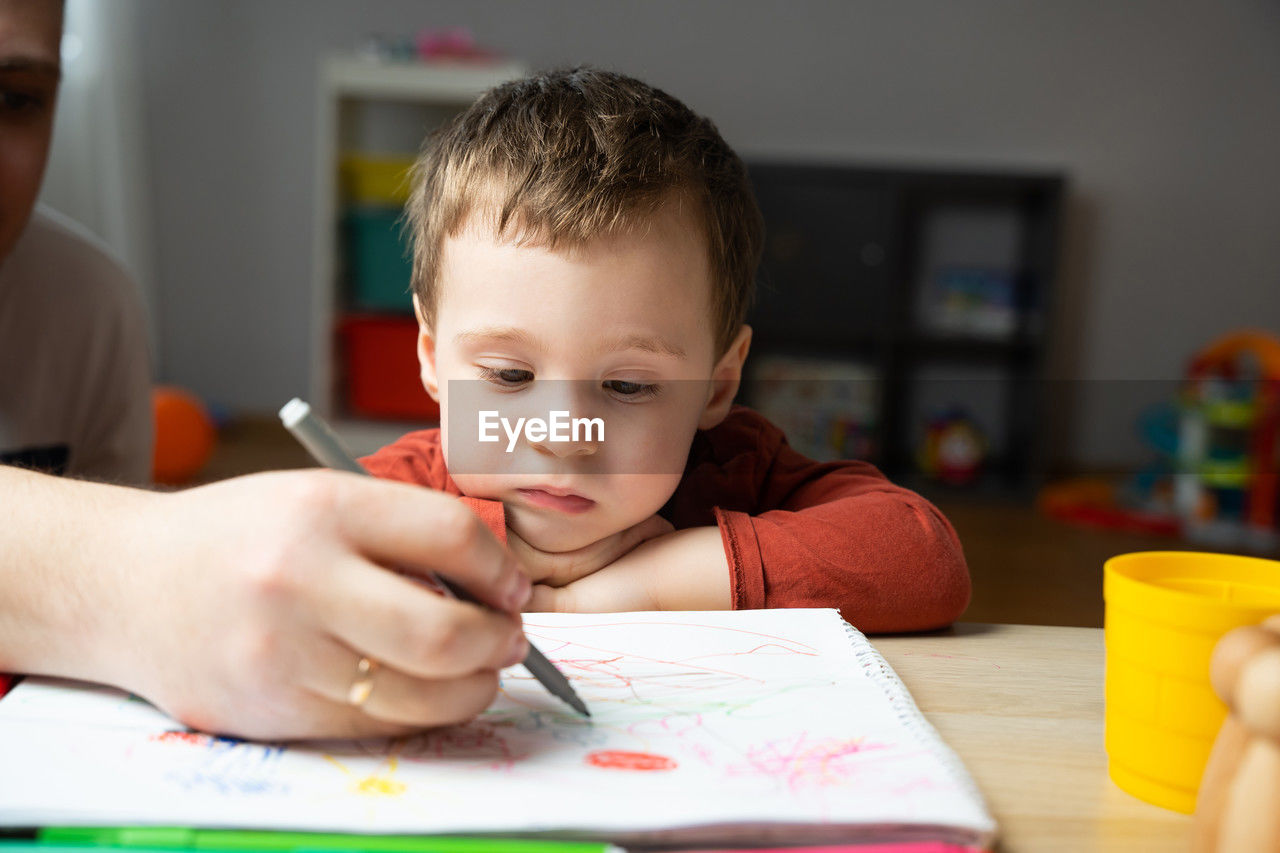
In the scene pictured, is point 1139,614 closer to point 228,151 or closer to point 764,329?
point 764,329

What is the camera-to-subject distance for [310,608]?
336 mm

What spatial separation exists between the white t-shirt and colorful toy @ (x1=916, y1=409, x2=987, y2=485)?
2302 mm

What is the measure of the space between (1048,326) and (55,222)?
2627 mm

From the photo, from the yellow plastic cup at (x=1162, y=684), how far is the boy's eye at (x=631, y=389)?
269mm

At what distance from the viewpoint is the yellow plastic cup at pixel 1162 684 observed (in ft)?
1.15

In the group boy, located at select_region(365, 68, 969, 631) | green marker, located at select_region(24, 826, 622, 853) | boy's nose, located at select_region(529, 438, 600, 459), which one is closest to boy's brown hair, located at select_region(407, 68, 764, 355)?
boy, located at select_region(365, 68, 969, 631)

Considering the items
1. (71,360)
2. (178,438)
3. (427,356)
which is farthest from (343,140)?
(427,356)

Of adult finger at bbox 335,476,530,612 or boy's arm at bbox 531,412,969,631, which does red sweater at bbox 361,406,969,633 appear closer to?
boy's arm at bbox 531,412,969,631

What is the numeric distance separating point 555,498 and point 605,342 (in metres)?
0.09

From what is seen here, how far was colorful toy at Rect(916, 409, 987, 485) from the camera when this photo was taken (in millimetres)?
3016

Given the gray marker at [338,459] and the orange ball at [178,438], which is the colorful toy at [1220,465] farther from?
the gray marker at [338,459]

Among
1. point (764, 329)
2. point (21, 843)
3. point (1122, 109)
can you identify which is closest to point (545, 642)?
point (21, 843)

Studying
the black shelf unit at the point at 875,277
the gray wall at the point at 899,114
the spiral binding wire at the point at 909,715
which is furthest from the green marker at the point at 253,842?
the gray wall at the point at 899,114

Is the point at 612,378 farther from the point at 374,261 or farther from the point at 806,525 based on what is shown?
the point at 374,261
